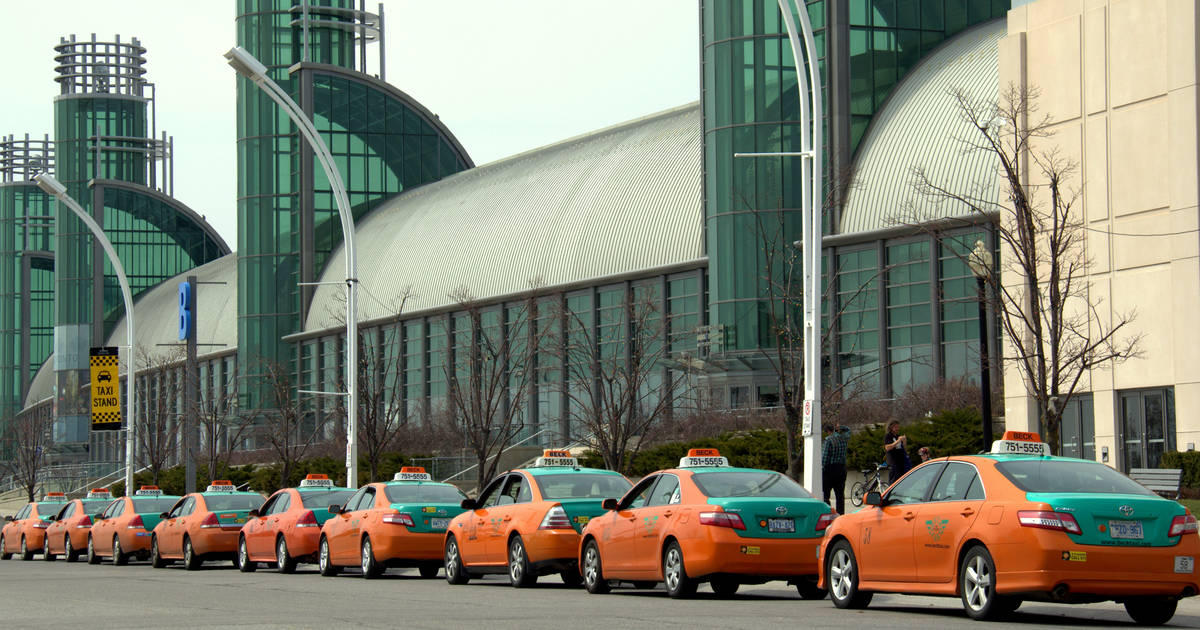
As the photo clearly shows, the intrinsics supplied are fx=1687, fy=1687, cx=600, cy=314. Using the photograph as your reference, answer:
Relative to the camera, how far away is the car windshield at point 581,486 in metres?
20.6

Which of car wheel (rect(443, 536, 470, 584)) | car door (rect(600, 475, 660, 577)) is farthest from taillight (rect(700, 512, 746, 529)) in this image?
car wheel (rect(443, 536, 470, 584))

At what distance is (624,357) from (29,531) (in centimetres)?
2022

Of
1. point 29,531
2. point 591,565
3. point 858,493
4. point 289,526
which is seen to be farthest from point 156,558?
point 591,565

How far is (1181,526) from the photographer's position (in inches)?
540

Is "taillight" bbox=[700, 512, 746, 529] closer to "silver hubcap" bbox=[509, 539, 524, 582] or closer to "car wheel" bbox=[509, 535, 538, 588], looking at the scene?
"car wheel" bbox=[509, 535, 538, 588]

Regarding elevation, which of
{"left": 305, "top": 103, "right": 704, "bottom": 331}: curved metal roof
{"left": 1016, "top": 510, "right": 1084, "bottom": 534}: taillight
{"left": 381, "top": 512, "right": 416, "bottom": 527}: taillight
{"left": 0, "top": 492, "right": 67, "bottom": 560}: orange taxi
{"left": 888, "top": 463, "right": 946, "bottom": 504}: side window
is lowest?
{"left": 0, "top": 492, "right": 67, "bottom": 560}: orange taxi

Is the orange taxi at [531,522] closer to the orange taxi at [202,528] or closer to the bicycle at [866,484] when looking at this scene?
the orange taxi at [202,528]

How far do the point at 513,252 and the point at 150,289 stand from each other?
48.9 m

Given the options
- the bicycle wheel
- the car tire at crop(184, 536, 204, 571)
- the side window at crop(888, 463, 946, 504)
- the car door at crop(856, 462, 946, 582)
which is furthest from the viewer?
the bicycle wheel

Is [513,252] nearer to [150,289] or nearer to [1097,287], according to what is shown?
[1097,287]

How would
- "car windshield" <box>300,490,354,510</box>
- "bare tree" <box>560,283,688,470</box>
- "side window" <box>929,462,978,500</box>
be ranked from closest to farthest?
"side window" <box>929,462,978,500</box> → "car windshield" <box>300,490,354,510</box> → "bare tree" <box>560,283,688,470</box>

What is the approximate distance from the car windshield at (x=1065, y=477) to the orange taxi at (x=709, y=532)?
10.9 ft

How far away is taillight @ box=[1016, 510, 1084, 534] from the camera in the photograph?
44.1ft

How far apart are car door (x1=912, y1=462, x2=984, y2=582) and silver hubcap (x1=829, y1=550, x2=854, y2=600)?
45.8 inches
